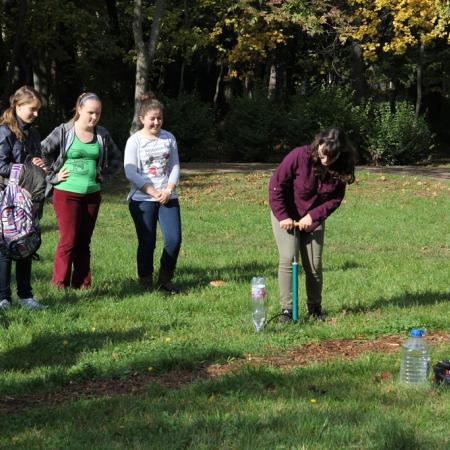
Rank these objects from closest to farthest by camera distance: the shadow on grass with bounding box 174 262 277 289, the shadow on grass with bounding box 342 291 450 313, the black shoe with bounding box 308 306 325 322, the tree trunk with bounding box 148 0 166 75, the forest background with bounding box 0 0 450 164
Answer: the black shoe with bounding box 308 306 325 322 → the shadow on grass with bounding box 342 291 450 313 → the shadow on grass with bounding box 174 262 277 289 → the tree trunk with bounding box 148 0 166 75 → the forest background with bounding box 0 0 450 164

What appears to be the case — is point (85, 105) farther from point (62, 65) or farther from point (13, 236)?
point (62, 65)

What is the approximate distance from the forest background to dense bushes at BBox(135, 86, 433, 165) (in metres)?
0.04

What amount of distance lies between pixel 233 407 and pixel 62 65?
3706cm

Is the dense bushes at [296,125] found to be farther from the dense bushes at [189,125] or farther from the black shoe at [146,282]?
the black shoe at [146,282]

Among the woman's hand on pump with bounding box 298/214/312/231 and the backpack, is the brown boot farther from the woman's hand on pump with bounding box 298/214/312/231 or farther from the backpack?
the woman's hand on pump with bounding box 298/214/312/231

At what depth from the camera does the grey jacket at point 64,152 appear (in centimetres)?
889

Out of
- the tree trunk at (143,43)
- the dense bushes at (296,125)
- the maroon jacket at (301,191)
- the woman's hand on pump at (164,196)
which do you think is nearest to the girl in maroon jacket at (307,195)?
the maroon jacket at (301,191)

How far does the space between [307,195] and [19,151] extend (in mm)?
2803

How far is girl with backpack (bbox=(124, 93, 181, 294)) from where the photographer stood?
29.7 ft

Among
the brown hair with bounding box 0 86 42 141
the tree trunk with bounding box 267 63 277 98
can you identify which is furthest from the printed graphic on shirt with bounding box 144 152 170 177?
the tree trunk with bounding box 267 63 277 98

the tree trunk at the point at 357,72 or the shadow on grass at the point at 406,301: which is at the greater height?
the tree trunk at the point at 357,72

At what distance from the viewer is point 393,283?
991 cm

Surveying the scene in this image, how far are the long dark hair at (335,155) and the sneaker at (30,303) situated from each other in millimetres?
2891

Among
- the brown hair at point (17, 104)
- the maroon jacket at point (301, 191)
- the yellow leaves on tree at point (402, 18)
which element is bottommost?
the maroon jacket at point (301, 191)
